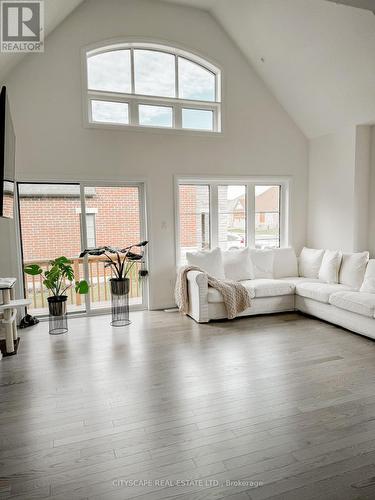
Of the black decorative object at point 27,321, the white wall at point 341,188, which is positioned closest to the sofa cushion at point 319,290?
the white wall at point 341,188

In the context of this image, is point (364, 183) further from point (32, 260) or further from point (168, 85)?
point (32, 260)

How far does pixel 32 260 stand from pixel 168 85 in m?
3.35

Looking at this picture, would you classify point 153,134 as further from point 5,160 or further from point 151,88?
point 5,160

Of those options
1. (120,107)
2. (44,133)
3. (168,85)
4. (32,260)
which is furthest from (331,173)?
(32,260)

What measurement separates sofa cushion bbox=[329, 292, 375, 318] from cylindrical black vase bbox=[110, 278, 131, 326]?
2.78m

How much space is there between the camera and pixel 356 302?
4.16 meters

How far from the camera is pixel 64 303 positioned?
15.0 ft

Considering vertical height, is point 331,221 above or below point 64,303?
above

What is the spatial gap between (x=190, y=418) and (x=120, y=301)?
263 centimetres

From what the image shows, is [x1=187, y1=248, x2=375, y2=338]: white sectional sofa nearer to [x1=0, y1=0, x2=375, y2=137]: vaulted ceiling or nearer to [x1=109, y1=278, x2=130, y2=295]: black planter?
[x1=109, y1=278, x2=130, y2=295]: black planter

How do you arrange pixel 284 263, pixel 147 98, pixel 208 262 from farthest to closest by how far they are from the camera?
pixel 284 263
pixel 208 262
pixel 147 98

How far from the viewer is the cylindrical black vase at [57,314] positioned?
450cm

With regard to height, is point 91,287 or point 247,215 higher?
point 247,215

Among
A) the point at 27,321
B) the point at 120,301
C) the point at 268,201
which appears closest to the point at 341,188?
the point at 268,201
